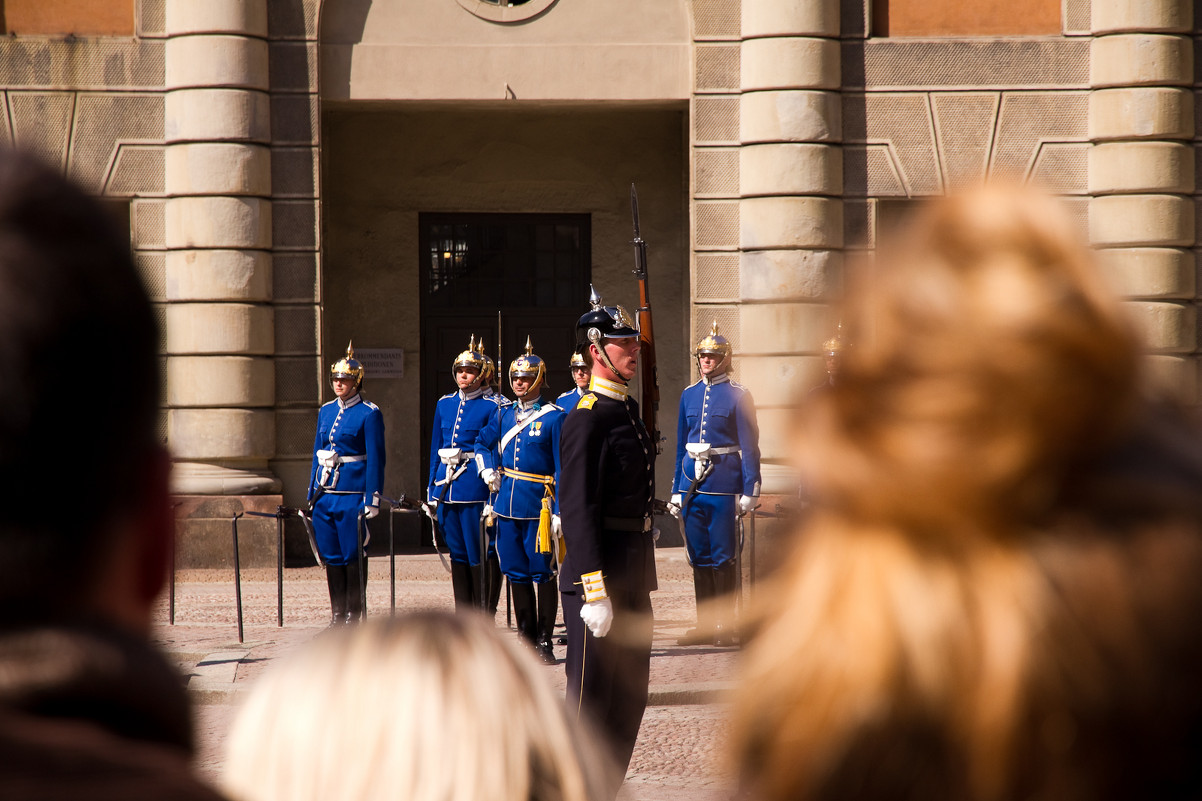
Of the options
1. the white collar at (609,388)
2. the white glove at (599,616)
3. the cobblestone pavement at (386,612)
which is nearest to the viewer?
the white glove at (599,616)

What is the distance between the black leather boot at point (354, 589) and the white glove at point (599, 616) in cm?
469

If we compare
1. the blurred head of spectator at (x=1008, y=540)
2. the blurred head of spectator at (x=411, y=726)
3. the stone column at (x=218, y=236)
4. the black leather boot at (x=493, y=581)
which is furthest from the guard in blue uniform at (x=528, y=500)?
the blurred head of spectator at (x=1008, y=540)

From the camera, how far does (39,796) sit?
74 cm

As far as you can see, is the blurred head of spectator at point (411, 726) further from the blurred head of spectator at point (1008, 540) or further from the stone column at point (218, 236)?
the stone column at point (218, 236)

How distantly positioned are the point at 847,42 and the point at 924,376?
36.6 ft

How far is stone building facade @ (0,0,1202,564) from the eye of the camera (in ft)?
36.8

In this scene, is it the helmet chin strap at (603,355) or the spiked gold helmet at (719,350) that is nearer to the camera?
the helmet chin strap at (603,355)

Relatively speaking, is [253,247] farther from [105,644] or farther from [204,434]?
[105,644]

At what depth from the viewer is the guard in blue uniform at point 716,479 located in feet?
30.6

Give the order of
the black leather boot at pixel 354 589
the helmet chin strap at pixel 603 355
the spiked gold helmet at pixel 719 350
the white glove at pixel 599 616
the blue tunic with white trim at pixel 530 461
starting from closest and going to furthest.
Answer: the white glove at pixel 599 616
the helmet chin strap at pixel 603 355
the blue tunic with white trim at pixel 530 461
the black leather boot at pixel 354 589
the spiked gold helmet at pixel 719 350

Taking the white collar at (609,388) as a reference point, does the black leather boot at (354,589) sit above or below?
below

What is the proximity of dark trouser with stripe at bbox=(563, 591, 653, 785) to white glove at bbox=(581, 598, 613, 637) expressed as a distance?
0.08 meters

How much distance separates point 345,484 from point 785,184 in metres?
4.42

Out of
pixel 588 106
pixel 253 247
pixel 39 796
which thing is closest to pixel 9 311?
pixel 39 796
